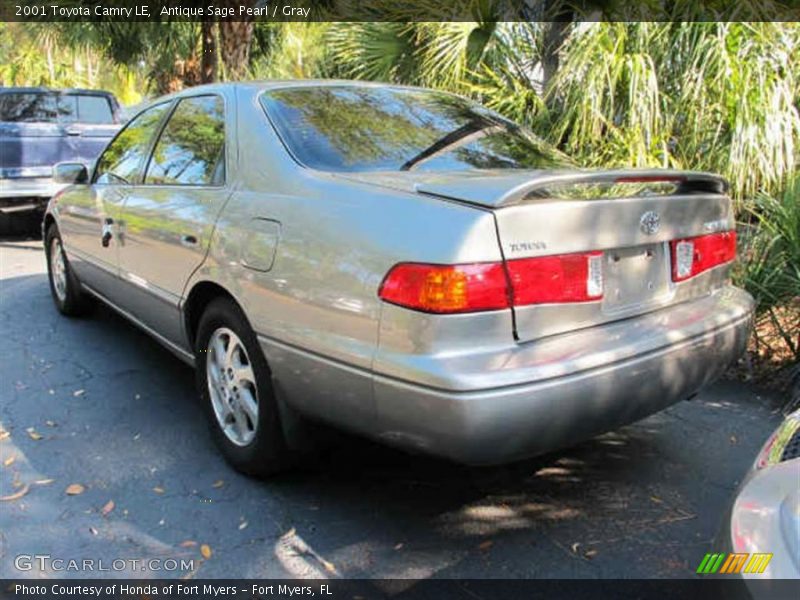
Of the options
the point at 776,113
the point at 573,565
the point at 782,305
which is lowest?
the point at 573,565

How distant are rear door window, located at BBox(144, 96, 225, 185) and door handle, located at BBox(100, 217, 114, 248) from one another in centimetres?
46

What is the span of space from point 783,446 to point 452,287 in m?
1.00

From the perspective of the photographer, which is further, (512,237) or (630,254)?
(630,254)

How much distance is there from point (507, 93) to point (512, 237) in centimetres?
464

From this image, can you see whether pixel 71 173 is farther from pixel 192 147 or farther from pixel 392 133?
pixel 392 133

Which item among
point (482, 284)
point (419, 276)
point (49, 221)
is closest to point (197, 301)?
point (419, 276)

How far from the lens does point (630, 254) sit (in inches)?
105

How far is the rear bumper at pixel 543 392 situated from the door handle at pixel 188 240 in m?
1.33

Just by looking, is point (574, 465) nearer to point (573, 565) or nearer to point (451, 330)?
point (573, 565)

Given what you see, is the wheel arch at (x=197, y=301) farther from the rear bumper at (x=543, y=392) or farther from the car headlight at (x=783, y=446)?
the car headlight at (x=783, y=446)

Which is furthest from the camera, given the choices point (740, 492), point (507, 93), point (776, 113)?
point (507, 93)

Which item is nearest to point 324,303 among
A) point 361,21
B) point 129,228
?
point 129,228

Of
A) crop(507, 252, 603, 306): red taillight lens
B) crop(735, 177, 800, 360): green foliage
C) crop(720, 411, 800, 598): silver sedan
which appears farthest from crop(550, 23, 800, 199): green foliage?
crop(720, 411, 800, 598): silver sedan

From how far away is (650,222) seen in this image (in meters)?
2.70
